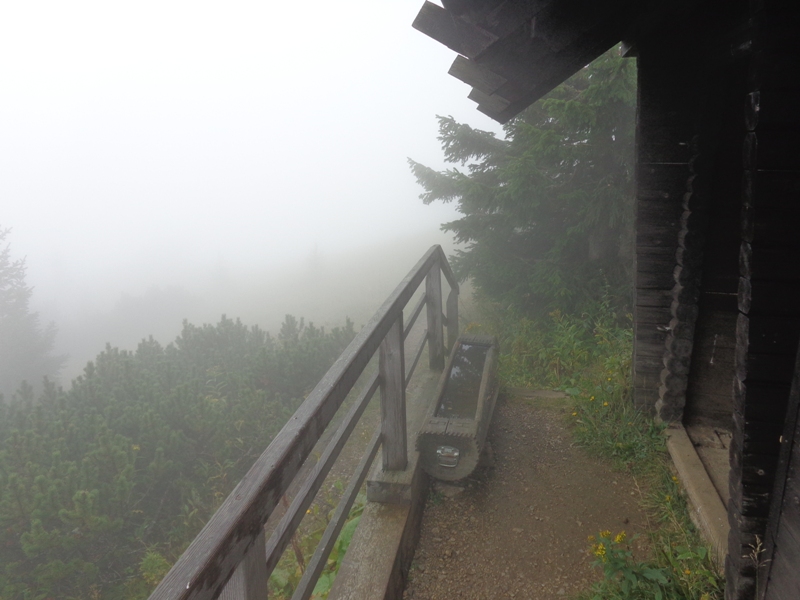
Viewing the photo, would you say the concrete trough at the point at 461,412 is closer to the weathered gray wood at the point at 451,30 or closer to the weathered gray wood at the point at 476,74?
the weathered gray wood at the point at 476,74

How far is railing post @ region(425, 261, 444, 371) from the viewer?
14.6ft

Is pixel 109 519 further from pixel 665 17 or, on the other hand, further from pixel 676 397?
pixel 665 17

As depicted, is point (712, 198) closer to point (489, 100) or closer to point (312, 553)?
point (489, 100)

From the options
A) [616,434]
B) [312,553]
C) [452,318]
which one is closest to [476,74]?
[616,434]

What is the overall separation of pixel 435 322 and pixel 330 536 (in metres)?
2.63

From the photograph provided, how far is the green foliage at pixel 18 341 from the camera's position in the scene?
2078 centimetres

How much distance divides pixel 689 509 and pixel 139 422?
688 cm

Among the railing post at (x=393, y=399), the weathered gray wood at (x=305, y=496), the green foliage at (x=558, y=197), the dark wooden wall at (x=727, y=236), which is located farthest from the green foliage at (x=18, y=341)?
the dark wooden wall at (x=727, y=236)

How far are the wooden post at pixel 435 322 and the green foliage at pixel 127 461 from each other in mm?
3963

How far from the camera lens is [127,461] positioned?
5.93 meters

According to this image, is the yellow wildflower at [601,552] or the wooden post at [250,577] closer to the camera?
the wooden post at [250,577]

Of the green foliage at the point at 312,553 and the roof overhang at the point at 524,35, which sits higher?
the roof overhang at the point at 524,35

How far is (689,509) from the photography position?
2.88 meters

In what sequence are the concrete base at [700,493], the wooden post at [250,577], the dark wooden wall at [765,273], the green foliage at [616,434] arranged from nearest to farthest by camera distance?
the wooden post at [250,577]
the dark wooden wall at [765,273]
the green foliage at [616,434]
the concrete base at [700,493]
